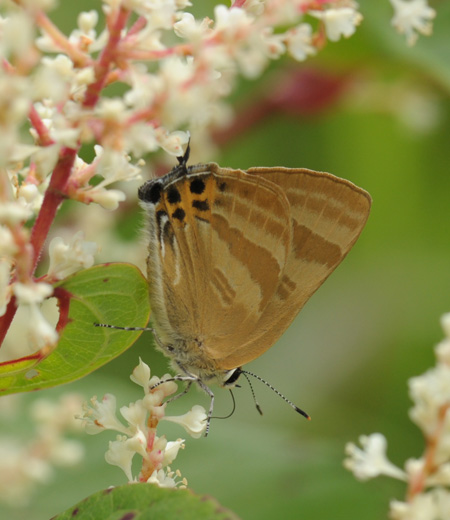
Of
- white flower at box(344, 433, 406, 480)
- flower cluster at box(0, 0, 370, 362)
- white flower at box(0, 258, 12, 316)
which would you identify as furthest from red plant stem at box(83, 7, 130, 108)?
white flower at box(344, 433, 406, 480)

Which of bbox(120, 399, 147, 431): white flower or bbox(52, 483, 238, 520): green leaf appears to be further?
bbox(120, 399, 147, 431): white flower

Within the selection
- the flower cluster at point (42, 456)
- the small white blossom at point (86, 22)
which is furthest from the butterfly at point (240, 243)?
the small white blossom at point (86, 22)

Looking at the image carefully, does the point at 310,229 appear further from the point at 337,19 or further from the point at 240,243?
the point at 337,19

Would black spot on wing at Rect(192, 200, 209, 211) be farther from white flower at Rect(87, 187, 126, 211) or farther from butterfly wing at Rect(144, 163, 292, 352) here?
white flower at Rect(87, 187, 126, 211)

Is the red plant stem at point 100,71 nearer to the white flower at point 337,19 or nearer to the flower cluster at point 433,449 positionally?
the white flower at point 337,19

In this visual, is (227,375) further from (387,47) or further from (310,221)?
(387,47)

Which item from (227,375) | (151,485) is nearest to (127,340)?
(151,485)
